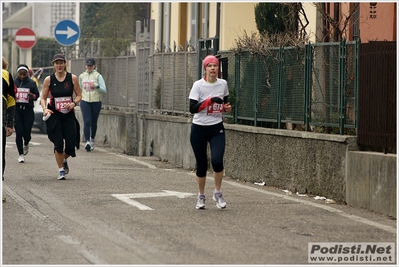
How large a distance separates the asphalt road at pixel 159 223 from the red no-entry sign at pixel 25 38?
18.0 meters

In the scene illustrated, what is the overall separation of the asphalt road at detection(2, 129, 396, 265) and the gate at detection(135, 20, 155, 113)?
6.36 metres

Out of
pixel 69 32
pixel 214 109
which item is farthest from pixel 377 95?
pixel 69 32

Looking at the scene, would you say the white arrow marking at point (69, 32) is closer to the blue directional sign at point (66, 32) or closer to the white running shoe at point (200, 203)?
the blue directional sign at point (66, 32)

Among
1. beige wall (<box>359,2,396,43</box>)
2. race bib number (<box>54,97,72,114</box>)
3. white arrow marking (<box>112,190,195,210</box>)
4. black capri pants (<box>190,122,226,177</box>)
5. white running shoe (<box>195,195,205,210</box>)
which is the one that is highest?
beige wall (<box>359,2,396,43</box>)

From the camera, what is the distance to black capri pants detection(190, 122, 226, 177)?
40.5 ft

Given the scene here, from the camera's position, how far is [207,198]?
13.6 m

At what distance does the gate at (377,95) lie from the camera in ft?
39.7

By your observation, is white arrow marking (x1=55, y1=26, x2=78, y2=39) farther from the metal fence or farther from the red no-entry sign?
the metal fence

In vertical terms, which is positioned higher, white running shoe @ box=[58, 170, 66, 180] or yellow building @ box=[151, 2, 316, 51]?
yellow building @ box=[151, 2, 316, 51]

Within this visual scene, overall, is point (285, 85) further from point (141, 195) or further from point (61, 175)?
point (61, 175)

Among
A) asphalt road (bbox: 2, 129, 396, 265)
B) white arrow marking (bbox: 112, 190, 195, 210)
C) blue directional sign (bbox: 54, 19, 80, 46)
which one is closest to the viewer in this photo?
asphalt road (bbox: 2, 129, 396, 265)

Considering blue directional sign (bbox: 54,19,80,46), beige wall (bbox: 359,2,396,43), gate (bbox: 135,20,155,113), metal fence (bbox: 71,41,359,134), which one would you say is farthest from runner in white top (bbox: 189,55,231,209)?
blue directional sign (bbox: 54,19,80,46)

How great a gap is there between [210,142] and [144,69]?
11.1 metres

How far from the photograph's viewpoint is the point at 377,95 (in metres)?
12.5
